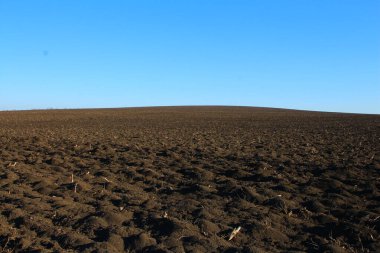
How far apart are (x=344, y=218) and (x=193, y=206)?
196 centimetres

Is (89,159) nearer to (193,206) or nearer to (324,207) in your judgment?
(193,206)

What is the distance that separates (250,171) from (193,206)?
3.15 metres

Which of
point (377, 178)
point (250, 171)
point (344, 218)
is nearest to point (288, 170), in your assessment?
point (250, 171)

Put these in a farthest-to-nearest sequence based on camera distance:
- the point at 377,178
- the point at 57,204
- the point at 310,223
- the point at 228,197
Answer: the point at 377,178 < the point at 228,197 < the point at 57,204 < the point at 310,223

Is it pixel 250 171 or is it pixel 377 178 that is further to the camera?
pixel 250 171

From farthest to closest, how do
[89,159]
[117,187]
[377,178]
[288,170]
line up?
1. [89,159]
2. [288,170]
3. [377,178]
4. [117,187]

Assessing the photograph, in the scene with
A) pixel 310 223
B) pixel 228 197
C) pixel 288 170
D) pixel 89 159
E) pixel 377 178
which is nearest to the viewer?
pixel 310 223

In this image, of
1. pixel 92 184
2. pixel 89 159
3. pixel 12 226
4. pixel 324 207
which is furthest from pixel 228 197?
pixel 89 159

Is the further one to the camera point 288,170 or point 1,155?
point 1,155

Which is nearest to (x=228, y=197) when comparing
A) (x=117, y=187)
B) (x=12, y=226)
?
(x=117, y=187)

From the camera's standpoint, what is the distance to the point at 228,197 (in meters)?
6.85

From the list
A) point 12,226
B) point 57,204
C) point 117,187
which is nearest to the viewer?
point 12,226

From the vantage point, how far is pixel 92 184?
762 centimetres

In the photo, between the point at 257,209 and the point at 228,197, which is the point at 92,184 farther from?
the point at 257,209
